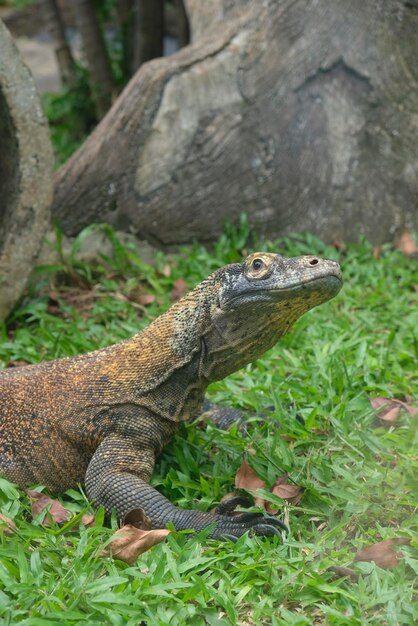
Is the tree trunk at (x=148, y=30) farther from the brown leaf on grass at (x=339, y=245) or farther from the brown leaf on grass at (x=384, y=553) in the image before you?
the brown leaf on grass at (x=384, y=553)

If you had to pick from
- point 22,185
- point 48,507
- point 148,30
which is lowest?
point 48,507

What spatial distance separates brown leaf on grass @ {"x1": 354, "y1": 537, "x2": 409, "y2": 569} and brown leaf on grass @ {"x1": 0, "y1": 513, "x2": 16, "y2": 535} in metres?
1.44

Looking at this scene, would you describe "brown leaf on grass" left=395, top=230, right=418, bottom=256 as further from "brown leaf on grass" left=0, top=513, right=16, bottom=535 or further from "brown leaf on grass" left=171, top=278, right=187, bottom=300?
"brown leaf on grass" left=0, top=513, right=16, bottom=535

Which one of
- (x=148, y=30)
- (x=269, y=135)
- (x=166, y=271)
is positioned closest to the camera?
(x=166, y=271)

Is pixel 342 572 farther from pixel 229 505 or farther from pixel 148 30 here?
pixel 148 30

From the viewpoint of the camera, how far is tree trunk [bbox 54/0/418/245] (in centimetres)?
702

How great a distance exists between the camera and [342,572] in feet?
11.1

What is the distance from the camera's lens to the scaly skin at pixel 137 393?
3.91 meters

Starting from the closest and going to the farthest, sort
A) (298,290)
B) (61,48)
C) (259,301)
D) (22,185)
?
(298,290) < (259,301) < (22,185) < (61,48)

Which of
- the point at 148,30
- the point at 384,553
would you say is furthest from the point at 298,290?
the point at 148,30

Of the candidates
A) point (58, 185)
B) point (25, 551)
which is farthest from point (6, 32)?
point (25, 551)

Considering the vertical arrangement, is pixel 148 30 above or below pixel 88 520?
above

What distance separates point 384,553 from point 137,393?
1.39m

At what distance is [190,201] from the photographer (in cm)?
710
